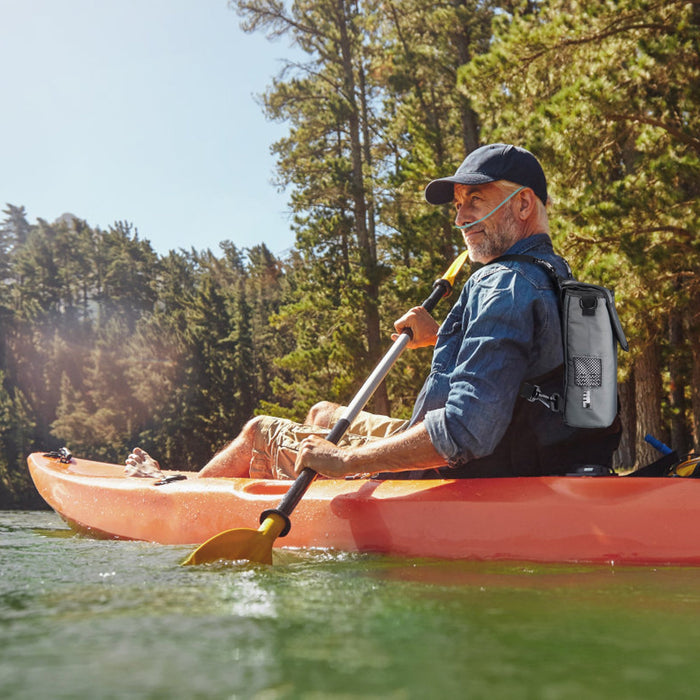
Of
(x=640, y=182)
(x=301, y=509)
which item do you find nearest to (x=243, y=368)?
→ (x=640, y=182)

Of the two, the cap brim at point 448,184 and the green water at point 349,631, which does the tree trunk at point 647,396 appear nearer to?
the cap brim at point 448,184

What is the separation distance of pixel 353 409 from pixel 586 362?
1123 millimetres

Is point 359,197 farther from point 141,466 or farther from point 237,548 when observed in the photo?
point 237,548

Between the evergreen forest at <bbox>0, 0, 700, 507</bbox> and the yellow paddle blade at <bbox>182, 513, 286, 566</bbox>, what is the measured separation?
6.71m

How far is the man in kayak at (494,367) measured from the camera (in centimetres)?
255

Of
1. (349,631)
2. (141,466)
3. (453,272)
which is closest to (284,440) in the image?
(141,466)

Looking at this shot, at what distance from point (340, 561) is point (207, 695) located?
59.3 inches

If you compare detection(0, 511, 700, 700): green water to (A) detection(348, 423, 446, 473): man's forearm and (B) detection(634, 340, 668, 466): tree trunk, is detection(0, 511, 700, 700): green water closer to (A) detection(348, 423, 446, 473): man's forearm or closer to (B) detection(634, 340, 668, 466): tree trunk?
(A) detection(348, 423, 446, 473): man's forearm

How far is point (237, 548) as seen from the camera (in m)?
2.74

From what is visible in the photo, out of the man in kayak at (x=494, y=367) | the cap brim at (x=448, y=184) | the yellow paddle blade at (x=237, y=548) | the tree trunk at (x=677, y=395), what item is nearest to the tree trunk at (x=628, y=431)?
the tree trunk at (x=677, y=395)

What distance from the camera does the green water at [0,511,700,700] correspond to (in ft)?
4.25

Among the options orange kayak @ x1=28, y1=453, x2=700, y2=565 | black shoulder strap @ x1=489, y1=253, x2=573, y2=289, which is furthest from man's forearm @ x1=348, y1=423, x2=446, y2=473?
black shoulder strap @ x1=489, y1=253, x2=573, y2=289

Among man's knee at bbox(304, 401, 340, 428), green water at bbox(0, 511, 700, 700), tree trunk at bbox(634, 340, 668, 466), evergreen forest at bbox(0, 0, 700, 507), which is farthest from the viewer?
tree trunk at bbox(634, 340, 668, 466)

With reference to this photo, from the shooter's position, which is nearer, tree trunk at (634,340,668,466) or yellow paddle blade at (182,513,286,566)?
yellow paddle blade at (182,513,286,566)
